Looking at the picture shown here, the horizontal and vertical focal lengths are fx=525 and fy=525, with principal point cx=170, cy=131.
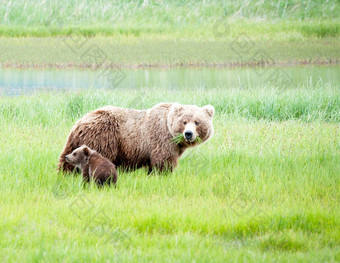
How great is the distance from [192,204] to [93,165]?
1.11 metres

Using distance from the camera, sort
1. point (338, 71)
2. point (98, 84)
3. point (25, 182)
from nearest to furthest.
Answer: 1. point (25, 182)
2. point (98, 84)
3. point (338, 71)

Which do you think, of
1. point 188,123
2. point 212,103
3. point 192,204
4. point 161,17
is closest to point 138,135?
point 188,123

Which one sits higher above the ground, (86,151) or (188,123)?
(188,123)

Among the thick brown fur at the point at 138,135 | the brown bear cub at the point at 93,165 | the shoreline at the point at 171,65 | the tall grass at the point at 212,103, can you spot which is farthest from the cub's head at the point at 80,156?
the shoreline at the point at 171,65

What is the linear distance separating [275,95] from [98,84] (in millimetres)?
5002

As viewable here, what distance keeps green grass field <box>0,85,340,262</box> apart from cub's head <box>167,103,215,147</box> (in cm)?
42

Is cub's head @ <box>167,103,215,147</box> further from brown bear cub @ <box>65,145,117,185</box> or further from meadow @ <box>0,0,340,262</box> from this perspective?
brown bear cub @ <box>65,145,117,185</box>

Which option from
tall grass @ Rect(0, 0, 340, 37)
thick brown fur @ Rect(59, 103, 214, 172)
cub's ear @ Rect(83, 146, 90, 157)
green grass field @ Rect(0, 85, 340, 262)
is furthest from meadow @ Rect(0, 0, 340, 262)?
tall grass @ Rect(0, 0, 340, 37)

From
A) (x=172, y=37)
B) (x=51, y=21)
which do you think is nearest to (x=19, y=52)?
(x=51, y=21)

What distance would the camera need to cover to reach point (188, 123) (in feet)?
17.7

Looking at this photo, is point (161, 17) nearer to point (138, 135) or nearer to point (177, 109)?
point (138, 135)

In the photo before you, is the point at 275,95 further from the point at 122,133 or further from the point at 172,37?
the point at 172,37

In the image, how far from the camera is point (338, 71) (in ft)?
51.6

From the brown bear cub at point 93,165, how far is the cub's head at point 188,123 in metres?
0.77
